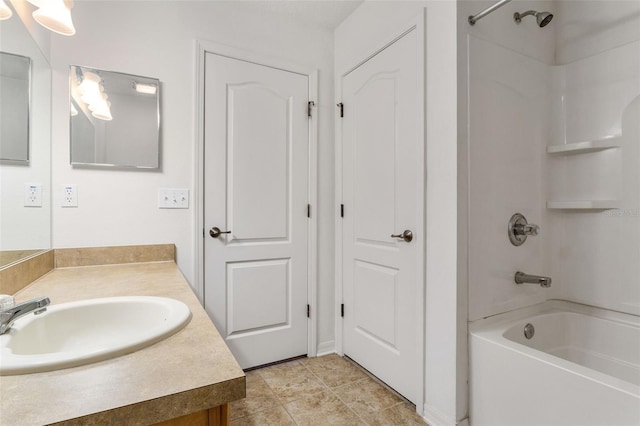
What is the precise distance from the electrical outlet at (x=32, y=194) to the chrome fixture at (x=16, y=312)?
71cm

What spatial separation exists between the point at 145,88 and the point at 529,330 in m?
2.42

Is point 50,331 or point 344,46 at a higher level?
point 344,46

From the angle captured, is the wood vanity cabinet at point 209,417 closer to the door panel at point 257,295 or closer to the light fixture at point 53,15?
the light fixture at point 53,15

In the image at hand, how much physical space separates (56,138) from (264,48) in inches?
52.5

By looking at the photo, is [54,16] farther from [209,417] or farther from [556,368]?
[556,368]

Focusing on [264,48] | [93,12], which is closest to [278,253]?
[264,48]

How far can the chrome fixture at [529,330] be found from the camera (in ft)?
5.12

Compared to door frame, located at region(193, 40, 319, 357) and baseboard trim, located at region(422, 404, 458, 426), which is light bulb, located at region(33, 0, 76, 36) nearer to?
door frame, located at region(193, 40, 319, 357)

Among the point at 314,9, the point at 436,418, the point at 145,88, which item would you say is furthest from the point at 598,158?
the point at 145,88

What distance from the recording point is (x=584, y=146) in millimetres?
1651

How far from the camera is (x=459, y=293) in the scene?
4.72 ft

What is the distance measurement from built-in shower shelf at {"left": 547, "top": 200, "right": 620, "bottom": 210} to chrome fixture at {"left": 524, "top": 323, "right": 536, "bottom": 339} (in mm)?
679

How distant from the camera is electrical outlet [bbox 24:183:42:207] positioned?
4.21 ft

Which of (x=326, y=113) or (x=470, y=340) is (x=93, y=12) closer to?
(x=326, y=113)
